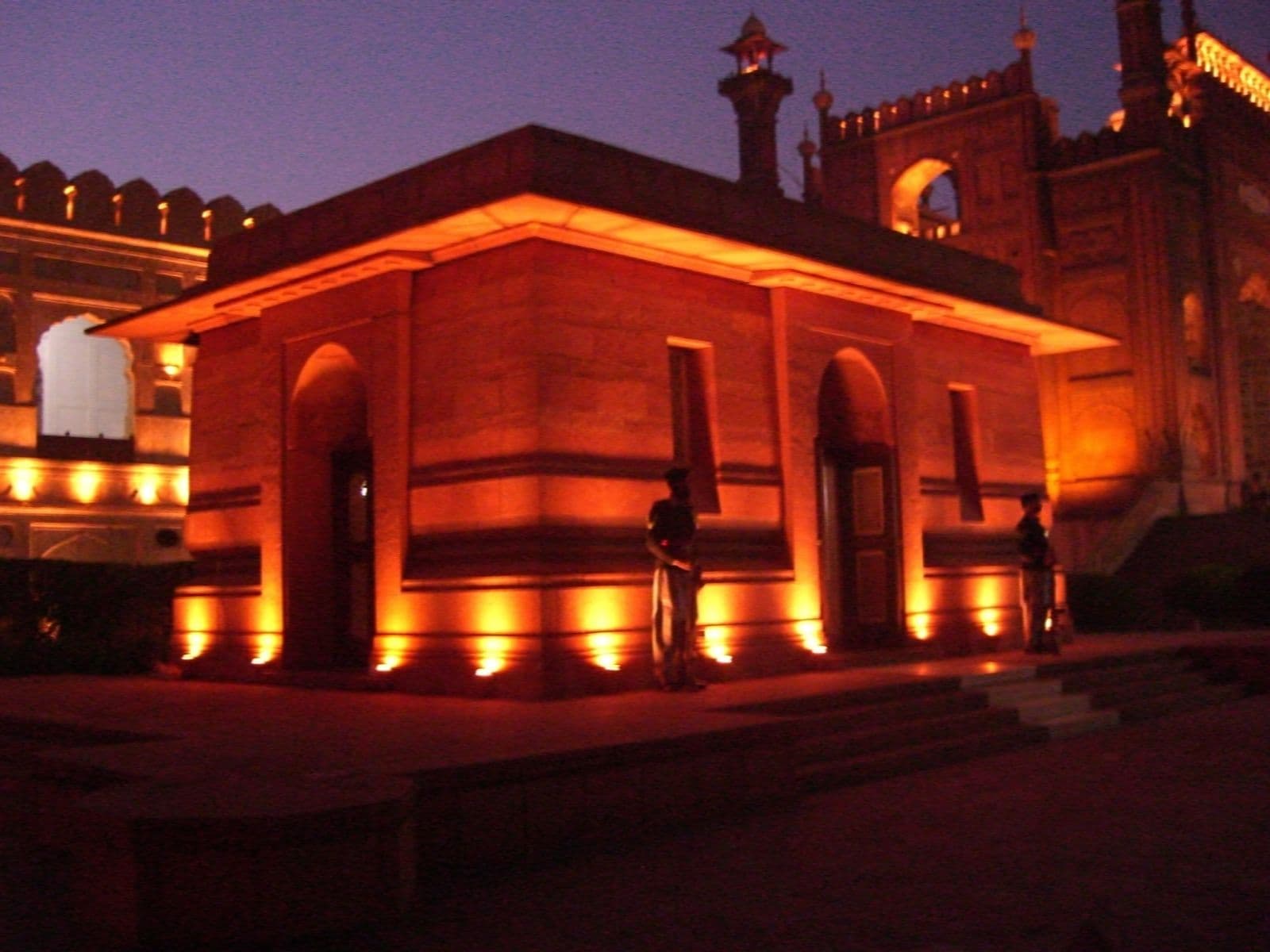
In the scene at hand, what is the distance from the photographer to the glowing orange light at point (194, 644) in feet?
53.7

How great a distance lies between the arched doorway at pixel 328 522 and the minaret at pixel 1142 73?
84.3ft

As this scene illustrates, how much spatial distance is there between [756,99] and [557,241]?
1593 cm

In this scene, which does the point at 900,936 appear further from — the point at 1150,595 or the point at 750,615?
the point at 1150,595

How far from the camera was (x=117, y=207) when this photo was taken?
33.6 m

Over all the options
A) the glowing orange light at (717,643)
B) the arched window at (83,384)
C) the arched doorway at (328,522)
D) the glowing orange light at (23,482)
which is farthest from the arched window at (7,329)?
the glowing orange light at (717,643)

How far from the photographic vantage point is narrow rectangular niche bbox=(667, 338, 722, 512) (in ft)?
47.1

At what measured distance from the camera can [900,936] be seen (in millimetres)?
6133

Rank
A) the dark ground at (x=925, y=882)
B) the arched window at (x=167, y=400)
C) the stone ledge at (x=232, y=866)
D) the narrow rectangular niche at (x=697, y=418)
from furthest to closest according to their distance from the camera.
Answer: the arched window at (x=167, y=400) < the narrow rectangular niche at (x=697, y=418) < the dark ground at (x=925, y=882) < the stone ledge at (x=232, y=866)

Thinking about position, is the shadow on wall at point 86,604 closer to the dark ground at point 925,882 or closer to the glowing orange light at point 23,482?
the dark ground at point 925,882

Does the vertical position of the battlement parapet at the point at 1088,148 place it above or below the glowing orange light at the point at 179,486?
above

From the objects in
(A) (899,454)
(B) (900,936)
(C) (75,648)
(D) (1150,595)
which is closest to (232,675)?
(C) (75,648)

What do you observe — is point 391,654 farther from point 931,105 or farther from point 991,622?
point 931,105

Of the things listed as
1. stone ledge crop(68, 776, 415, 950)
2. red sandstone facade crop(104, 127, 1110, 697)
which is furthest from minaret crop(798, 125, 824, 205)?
stone ledge crop(68, 776, 415, 950)

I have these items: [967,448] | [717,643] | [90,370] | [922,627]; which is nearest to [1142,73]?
[967,448]
